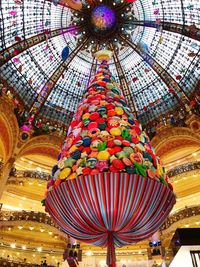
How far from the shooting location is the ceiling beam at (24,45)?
1745 cm

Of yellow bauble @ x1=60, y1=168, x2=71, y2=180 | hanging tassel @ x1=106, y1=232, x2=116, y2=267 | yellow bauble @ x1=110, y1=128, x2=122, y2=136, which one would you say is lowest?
hanging tassel @ x1=106, y1=232, x2=116, y2=267

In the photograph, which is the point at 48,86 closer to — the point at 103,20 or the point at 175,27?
the point at 103,20

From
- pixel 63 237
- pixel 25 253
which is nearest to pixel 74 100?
pixel 63 237

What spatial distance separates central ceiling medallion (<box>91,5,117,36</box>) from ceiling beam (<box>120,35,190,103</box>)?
116 cm

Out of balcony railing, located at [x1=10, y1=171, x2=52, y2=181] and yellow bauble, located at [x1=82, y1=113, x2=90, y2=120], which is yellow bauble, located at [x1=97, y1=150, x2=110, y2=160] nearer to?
yellow bauble, located at [x1=82, y1=113, x2=90, y2=120]

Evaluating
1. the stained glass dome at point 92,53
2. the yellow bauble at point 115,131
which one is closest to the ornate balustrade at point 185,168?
the stained glass dome at point 92,53

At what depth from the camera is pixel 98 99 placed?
5.82 m

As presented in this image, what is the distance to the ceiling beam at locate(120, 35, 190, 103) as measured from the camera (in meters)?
19.2

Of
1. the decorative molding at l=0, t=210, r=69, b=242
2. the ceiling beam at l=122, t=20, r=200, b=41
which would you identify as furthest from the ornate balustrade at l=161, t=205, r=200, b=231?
the ceiling beam at l=122, t=20, r=200, b=41

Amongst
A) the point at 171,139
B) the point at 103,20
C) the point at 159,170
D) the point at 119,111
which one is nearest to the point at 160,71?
A: the point at 171,139

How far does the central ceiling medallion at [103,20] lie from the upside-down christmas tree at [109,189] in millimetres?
16093

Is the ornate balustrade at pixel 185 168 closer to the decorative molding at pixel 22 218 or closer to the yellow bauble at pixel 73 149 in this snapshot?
the decorative molding at pixel 22 218

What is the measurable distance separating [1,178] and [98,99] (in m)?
13.4

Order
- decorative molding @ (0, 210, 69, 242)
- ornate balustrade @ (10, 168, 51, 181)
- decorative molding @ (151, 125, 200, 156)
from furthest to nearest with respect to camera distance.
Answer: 1. decorative molding @ (151, 125, 200, 156)
2. ornate balustrade @ (10, 168, 51, 181)
3. decorative molding @ (0, 210, 69, 242)
